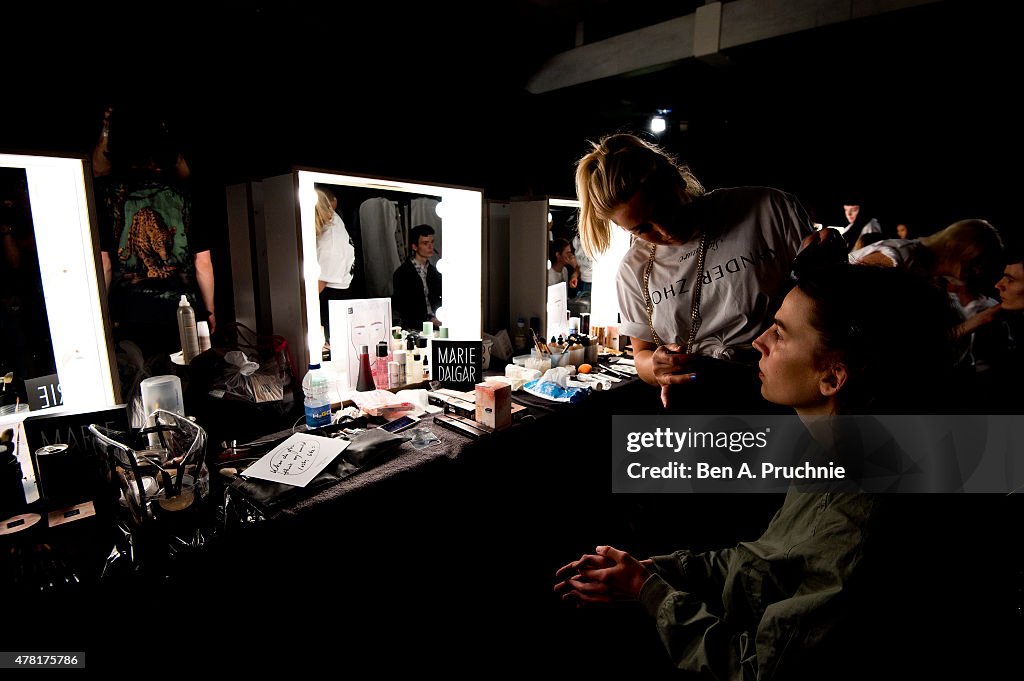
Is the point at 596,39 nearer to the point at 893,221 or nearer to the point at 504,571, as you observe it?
the point at 504,571

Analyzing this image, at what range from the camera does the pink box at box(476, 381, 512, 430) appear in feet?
6.86

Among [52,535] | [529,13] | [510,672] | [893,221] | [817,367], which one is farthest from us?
[893,221]

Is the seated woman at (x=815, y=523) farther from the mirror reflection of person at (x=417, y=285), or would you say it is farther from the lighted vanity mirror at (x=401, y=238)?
the mirror reflection of person at (x=417, y=285)

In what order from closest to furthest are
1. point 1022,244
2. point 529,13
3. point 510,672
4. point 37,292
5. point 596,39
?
point 510,672
point 37,292
point 529,13
point 596,39
point 1022,244

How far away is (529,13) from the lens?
11.1 feet

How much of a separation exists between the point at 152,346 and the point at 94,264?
0.63 m

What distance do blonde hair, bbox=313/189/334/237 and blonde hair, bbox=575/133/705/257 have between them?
1.47 meters

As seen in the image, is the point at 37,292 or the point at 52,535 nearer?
the point at 52,535

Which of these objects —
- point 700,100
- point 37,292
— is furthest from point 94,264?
point 700,100

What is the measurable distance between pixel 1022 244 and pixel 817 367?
7.11m

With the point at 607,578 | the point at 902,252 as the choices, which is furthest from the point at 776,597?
the point at 902,252

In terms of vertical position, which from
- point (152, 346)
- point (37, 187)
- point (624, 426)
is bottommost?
point (624, 426)

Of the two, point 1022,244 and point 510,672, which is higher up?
point 1022,244

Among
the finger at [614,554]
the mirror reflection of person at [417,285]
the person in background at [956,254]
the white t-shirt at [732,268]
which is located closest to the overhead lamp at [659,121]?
the person in background at [956,254]
